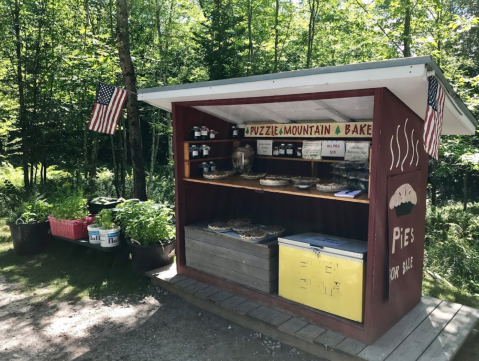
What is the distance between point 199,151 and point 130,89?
84.7 inches

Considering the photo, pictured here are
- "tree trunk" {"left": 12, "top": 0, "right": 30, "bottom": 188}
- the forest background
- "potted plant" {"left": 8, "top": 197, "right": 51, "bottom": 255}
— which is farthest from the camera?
"tree trunk" {"left": 12, "top": 0, "right": 30, "bottom": 188}

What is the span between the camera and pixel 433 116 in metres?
2.87

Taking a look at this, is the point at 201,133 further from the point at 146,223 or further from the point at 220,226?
the point at 146,223

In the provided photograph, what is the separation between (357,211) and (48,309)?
3.94m

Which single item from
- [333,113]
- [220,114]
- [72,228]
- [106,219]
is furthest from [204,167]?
[72,228]

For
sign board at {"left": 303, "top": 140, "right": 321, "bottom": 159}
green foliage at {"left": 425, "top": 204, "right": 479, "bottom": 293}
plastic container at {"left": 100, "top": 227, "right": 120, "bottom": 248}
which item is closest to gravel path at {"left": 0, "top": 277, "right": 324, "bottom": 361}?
plastic container at {"left": 100, "top": 227, "right": 120, "bottom": 248}

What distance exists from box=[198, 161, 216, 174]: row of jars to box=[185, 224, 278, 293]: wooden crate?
0.75m

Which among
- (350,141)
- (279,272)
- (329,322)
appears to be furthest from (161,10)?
(329,322)

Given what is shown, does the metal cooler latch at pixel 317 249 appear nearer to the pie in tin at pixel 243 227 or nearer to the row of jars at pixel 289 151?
the pie in tin at pixel 243 227

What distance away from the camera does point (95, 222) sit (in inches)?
228

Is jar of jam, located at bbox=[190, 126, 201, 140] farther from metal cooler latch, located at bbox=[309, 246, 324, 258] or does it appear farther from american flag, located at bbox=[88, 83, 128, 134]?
metal cooler latch, located at bbox=[309, 246, 324, 258]

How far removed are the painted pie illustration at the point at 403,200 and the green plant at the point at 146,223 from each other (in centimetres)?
308

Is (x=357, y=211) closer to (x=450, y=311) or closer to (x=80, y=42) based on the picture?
(x=450, y=311)

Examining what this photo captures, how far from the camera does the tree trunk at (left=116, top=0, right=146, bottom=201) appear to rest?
6266 mm
